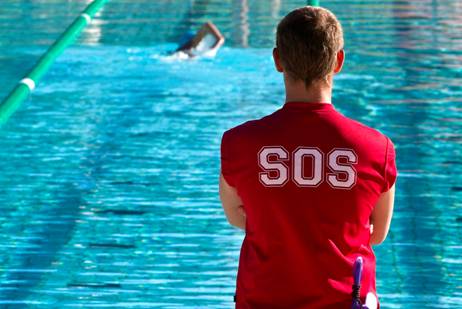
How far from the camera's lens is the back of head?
240 centimetres

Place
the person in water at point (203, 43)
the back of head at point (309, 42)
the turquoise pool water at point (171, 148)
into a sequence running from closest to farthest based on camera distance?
the back of head at point (309, 42), the turquoise pool water at point (171, 148), the person in water at point (203, 43)

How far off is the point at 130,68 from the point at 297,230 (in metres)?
6.41

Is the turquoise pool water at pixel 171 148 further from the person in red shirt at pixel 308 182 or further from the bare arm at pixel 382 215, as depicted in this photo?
the person in red shirt at pixel 308 182

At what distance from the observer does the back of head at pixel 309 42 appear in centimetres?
240

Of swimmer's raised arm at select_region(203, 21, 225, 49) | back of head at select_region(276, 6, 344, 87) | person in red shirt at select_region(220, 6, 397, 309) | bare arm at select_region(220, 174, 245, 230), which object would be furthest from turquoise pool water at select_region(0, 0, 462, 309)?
back of head at select_region(276, 6, 344, 87)

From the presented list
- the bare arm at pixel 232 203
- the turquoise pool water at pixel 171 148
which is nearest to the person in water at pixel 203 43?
the turquoise pool water at pixel 171 148

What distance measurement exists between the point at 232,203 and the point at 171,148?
4077mm

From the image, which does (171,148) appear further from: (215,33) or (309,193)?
(309,193)

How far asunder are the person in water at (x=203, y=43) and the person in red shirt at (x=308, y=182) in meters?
6.56

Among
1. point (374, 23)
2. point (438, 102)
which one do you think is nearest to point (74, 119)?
point (438, 102)

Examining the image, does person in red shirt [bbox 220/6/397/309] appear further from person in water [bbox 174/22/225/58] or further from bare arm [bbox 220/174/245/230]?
person in water [bbox 174/22/225/58]

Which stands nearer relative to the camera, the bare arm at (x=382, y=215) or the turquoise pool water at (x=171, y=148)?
the bare arm at (x=382, y=215)

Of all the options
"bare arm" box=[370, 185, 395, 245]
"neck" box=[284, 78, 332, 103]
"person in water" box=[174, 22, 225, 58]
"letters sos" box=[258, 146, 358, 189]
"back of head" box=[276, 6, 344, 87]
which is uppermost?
"back of head" box=[276, 6, 344, 87]

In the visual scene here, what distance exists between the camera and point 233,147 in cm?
251
